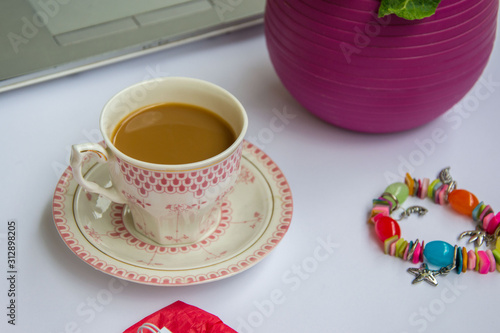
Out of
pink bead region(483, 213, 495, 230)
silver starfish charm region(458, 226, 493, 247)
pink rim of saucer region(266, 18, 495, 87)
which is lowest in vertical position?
silver starfish charm region(458, 226, 493, 247)

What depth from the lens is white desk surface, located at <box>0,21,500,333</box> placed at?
1.61 ft

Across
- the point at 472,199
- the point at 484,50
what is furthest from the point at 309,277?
the point at 484,50

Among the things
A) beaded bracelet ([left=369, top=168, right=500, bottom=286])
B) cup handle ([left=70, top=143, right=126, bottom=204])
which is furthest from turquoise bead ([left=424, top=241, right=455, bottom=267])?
cup handle ([left=70, top=143, right=126, bottom=204])

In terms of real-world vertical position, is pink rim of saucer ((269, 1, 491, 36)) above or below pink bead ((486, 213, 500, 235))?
above

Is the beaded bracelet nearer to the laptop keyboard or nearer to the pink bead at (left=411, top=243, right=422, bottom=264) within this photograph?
the pink bead at (left=411, top=243, right=422, bottom=264)

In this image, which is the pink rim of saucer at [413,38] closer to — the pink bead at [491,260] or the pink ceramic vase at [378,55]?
the pink ceramic vase at [378,55]

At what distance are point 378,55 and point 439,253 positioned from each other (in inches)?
7.5

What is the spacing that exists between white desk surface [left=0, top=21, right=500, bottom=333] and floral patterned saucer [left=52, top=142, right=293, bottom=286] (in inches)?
1.2

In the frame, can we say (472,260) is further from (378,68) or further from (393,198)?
(378,68)

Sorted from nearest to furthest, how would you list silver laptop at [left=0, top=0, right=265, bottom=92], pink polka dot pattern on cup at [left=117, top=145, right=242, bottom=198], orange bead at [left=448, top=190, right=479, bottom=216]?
pink polka dot pattern on cup at [left=117, top=145, right=242, bottom=198] → orange bead at [left=448, top=190, right=479, bottom=216] → silver laptop at [left=0, top=0, right=265, bottom=92]

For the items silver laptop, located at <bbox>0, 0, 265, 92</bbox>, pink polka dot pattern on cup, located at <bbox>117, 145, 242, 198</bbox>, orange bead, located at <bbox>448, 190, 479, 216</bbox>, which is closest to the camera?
pink polka dot pattern on cup, located at <bbox>117, 145, 242, 198</bbox>

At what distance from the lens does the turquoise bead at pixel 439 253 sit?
527 millimetres

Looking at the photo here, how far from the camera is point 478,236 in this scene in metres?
0.56

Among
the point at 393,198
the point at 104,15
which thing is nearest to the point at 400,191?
the point at 393,198
